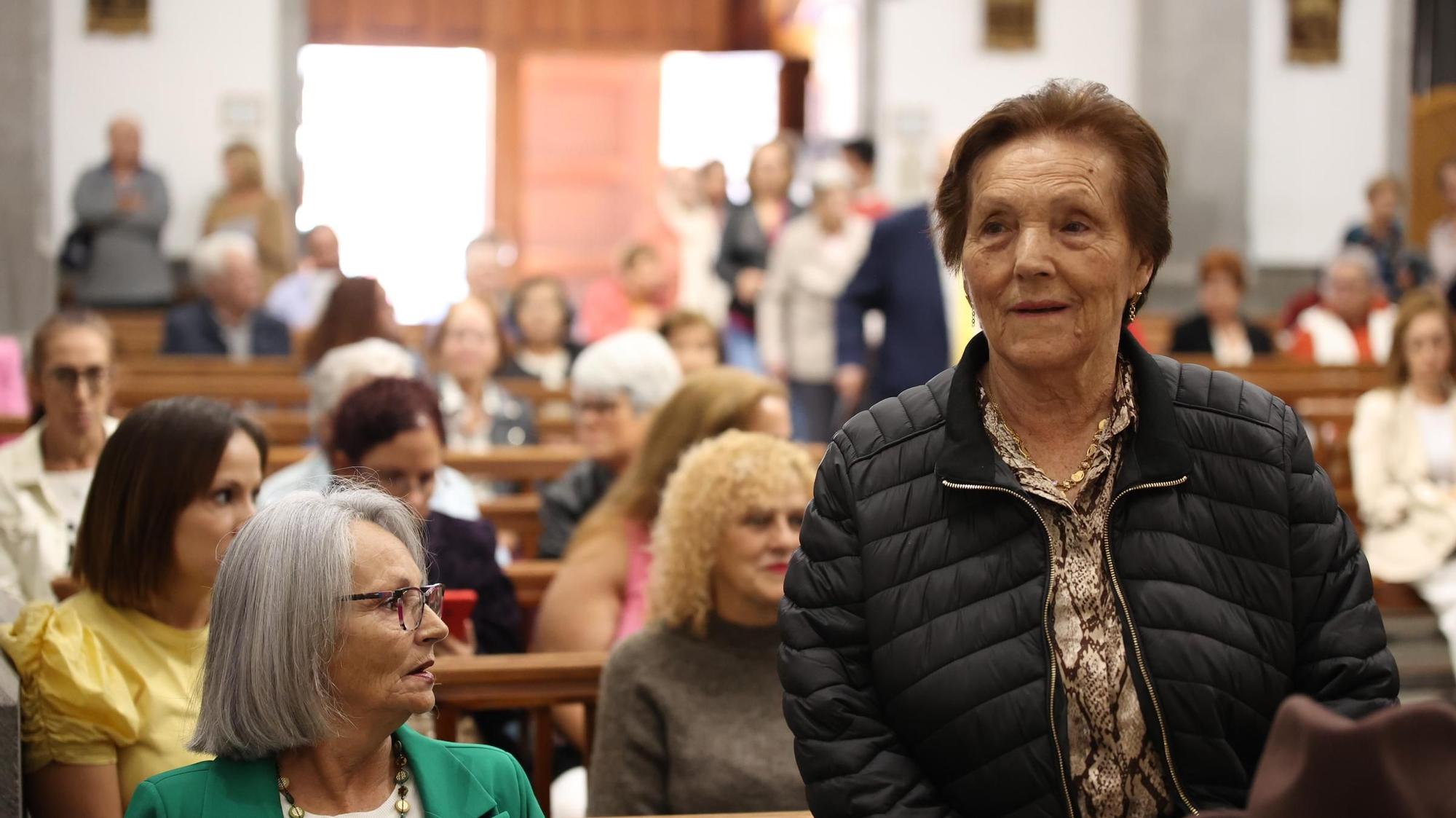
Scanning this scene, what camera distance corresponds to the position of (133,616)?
2689 millimetres

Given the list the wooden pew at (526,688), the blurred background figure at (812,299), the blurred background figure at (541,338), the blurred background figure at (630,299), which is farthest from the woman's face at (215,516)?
the blurred background figure at (630,299)

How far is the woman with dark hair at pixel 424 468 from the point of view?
12.1 feet

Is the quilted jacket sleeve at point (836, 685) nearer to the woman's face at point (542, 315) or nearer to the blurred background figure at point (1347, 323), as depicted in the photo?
the woman's face at point (542, 315)

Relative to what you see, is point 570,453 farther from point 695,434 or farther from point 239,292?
point 239,292

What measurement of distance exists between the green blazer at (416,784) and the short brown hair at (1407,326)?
15.4ft

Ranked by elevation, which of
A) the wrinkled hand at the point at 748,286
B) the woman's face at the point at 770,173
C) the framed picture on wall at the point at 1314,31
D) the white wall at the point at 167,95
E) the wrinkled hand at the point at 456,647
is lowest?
the wrinkled hand at the point at 456,647

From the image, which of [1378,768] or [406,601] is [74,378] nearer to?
[406,601]

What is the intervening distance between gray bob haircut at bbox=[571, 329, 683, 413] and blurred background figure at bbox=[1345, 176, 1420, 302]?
6565 millimetres

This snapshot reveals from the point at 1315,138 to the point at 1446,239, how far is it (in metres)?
2.17

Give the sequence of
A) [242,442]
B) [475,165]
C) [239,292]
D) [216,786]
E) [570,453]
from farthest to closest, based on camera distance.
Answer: [475,165] → [239,292] → [570,453] → [242,442] → [216,786]

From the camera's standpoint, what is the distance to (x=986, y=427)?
6.23 ft

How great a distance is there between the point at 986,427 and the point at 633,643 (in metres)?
1.22

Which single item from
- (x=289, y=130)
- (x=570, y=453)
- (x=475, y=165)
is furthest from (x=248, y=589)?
(x=475, y=165)

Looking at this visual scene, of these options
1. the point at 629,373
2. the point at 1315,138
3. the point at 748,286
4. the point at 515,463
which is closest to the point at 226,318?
the point at 748,286
